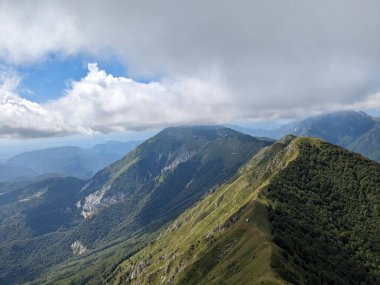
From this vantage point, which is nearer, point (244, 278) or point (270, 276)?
point (270, 276)

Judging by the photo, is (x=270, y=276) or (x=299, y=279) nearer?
(x=270, y=276)
